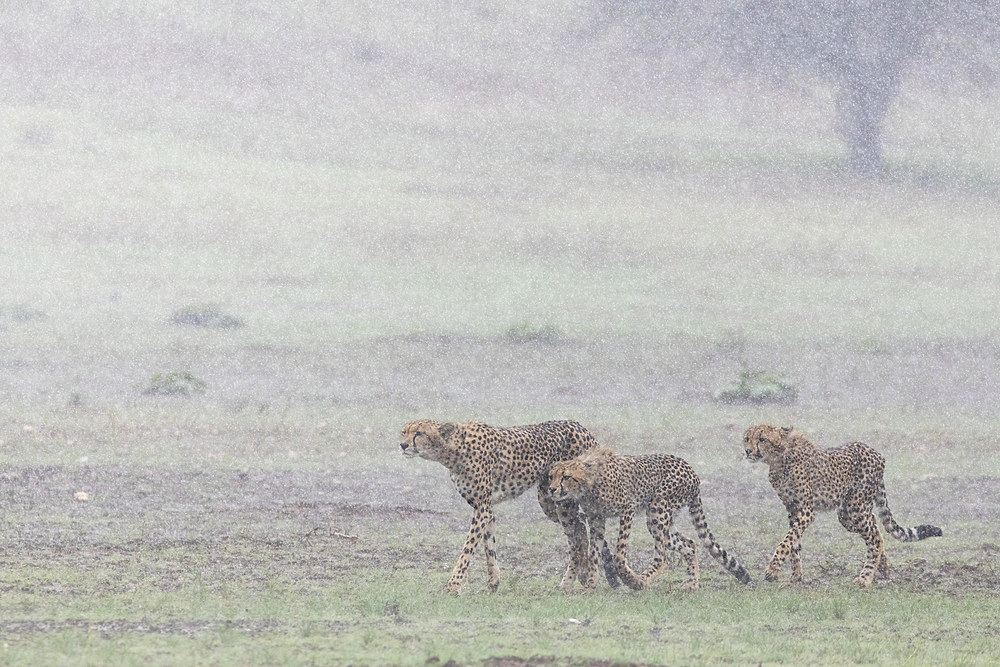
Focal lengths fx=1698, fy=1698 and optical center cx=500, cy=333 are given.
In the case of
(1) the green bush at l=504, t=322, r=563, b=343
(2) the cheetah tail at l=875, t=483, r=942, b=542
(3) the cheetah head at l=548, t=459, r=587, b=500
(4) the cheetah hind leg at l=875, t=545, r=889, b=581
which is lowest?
(4) the cheetah hind leg at l=875, t=545, r=889, b=581

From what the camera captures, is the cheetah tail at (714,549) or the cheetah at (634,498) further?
the cheetah tail at (714,549)

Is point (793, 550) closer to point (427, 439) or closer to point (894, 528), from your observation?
point (894, 528)

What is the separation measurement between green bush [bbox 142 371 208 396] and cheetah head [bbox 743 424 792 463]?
11068 millimetres

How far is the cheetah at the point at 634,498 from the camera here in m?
10.8

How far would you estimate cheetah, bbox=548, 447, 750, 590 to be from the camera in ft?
35.6

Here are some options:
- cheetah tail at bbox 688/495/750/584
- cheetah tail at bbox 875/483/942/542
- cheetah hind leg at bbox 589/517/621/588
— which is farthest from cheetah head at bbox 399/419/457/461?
cheetah tail at bbox 875/483/942/542

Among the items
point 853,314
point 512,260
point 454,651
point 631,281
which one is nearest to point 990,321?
point 853,314

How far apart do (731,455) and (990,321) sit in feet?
40.0

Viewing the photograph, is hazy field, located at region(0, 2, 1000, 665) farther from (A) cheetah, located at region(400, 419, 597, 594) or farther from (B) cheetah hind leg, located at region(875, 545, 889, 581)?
(A) cheetah, located at region(400, 419, 597, 594)

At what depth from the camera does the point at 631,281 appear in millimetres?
30594

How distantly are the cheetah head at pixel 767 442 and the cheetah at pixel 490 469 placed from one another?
4.38 ft

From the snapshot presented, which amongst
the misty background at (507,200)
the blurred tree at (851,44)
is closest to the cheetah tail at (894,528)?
the misty background at (507,200)

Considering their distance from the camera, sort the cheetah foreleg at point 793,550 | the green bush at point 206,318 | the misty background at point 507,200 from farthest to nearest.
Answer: the green bush at point 206,318, the misty background at point 507,200, the cheetah foreleg at point 793,550

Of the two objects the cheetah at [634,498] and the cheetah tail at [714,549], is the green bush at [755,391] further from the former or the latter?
the cheetah at [634,498]
